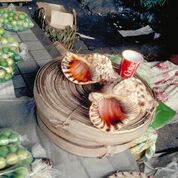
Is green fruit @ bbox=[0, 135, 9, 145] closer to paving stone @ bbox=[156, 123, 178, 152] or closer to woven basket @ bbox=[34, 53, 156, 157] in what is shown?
woven basket @ bbox=[34, 53, 156, 157]

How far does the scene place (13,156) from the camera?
8.35 ft

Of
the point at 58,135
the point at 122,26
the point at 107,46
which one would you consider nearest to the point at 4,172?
the point at 58,135

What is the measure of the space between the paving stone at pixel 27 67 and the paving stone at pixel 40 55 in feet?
0.44

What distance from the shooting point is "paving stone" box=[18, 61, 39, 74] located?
3994mm

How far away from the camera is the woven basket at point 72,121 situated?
8.39ft

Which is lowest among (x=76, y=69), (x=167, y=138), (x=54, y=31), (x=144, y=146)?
(x=167, y=138)

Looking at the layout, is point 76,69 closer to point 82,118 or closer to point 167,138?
point 82,118

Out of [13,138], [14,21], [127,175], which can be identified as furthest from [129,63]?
[14,21]

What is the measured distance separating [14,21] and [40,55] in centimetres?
81

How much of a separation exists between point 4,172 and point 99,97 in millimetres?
954

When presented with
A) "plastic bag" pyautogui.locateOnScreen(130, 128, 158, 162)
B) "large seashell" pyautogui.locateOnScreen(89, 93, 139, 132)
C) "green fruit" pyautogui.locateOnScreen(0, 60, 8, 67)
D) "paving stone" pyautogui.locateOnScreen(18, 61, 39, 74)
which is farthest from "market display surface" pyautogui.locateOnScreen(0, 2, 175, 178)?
"paving stone" pyautogui.locateOnScreen(18, 61, 39, 74)

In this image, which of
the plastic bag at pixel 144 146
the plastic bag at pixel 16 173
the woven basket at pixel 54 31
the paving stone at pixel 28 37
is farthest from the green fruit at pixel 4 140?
the woven basket at pixel 54 31

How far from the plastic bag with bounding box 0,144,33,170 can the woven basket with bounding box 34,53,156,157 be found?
1.09ft

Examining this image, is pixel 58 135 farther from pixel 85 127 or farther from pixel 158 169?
pixel 158 169
